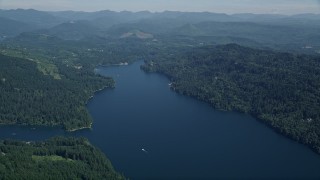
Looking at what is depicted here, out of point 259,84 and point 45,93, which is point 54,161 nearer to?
point 45,93

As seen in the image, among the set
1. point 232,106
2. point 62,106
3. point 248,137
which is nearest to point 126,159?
point 248,137

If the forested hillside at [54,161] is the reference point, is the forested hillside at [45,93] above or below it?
below

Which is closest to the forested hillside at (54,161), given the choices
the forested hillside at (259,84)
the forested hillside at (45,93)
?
the forested hillside at (45,93)

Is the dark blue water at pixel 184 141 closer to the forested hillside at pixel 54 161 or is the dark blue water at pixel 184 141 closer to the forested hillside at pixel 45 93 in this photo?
the forested hillside at pixel 45 93

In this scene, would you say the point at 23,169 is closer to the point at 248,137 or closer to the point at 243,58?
the point at 248,137

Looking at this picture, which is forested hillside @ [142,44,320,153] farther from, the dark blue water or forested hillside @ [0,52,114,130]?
forested hillside @ [0,52,114,130]
